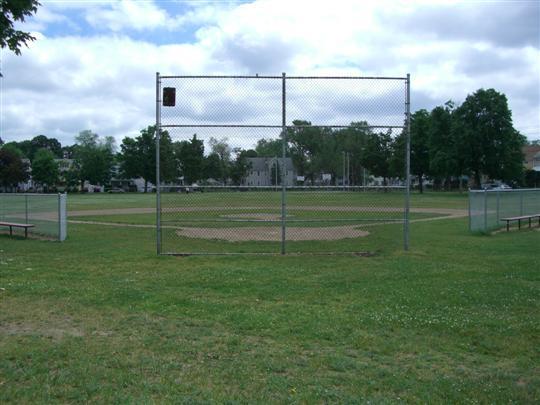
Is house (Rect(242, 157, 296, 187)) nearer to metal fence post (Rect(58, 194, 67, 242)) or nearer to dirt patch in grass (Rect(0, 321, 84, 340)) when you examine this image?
dirt patch in grass (Rect(0, 321, 84, 340))

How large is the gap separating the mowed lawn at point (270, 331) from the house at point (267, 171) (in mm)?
1729

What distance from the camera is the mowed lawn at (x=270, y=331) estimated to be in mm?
4164

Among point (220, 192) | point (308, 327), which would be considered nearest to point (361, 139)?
point (220, 192)

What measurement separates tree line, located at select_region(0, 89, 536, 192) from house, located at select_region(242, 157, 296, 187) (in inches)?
5.0

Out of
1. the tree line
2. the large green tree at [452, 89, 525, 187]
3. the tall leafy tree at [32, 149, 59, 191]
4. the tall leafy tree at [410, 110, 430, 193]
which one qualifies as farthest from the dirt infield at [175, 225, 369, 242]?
the tall leafy tree at [32, 149, 59, 191]

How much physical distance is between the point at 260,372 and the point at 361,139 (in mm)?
7563

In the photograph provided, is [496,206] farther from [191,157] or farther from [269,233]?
[191,157]

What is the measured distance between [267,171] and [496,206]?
10528mm

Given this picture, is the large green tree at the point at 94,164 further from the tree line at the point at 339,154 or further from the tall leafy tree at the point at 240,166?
the tall leafy tree at the point at 240,166

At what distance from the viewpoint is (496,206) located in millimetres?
18156

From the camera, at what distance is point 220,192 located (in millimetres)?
11281

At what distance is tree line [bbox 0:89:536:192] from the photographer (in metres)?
11.1

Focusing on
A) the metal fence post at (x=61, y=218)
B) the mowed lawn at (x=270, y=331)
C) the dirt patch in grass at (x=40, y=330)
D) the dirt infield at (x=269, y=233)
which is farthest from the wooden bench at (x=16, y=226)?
the dirt patch in grass at (x=40, y=330)

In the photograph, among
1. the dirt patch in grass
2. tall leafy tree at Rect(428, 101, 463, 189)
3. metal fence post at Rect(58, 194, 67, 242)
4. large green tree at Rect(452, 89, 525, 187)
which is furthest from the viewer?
tall leafy tree at Rect(428, 101, 463, 189)
